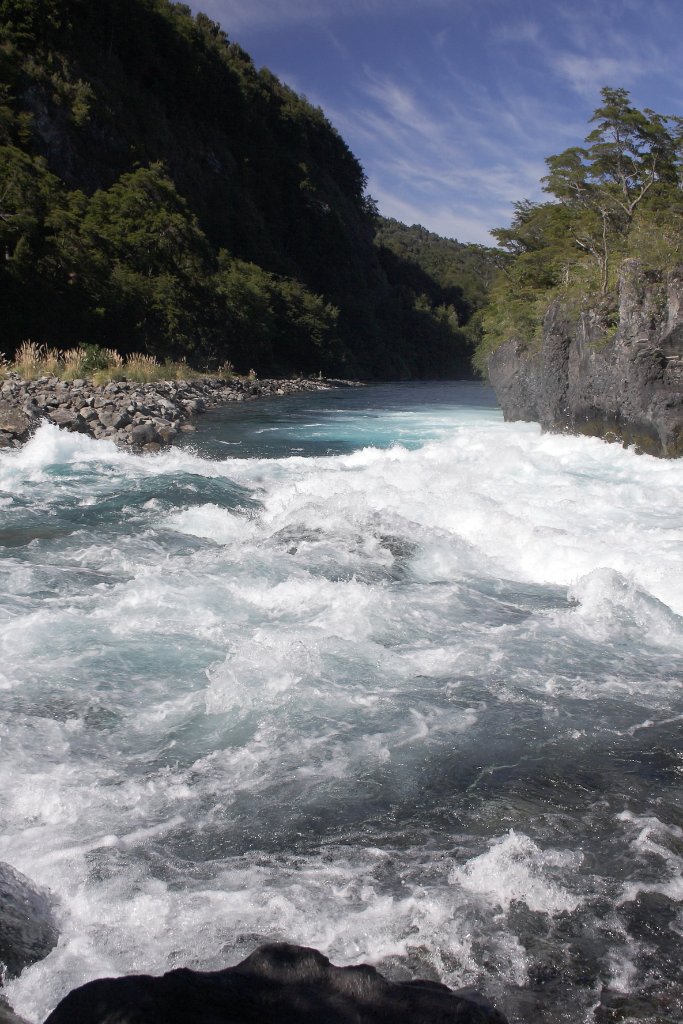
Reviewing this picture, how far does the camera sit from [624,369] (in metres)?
16.6

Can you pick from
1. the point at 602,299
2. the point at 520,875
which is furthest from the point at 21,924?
the point at 602,299

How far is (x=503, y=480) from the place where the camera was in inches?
506

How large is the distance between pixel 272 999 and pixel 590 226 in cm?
2578

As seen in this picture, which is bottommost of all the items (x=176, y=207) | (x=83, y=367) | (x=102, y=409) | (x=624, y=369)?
(x=83, y=367)

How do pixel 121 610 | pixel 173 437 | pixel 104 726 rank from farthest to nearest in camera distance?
1. pixel 173 437
2. pixel 121 610
3. pixel 104 726

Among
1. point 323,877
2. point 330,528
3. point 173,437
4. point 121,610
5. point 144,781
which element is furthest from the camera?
point 173,437

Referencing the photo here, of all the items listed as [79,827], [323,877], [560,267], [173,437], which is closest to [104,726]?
[79,827]

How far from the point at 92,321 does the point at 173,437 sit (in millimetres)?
20098

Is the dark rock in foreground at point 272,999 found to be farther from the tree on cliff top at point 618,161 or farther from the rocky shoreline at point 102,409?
the tree on cliff top at point 618,161

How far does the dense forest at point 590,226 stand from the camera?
778 inches

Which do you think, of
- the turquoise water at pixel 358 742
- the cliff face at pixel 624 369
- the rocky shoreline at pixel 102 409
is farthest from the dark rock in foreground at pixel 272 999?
the cliff face at pixel 624 369

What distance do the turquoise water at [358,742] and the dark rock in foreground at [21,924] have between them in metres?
0.08

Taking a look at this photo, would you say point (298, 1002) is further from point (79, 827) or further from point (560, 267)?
point (560, 267)

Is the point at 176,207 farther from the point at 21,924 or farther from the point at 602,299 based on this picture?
the point at 21,924
